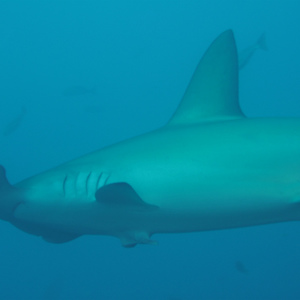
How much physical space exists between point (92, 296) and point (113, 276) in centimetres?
132

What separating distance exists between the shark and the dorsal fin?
0.31 meters

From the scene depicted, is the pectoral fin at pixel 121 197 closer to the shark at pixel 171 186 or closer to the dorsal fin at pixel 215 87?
the shark at pixel 171 186

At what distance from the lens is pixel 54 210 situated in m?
2.15

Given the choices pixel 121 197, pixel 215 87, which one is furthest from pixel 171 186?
pixel 215 87

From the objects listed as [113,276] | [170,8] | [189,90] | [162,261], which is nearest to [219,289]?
[162,261]

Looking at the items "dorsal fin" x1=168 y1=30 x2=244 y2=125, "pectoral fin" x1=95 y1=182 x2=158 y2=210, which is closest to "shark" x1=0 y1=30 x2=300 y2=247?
"pectoral fin" x1=95 y1=182 x2=158 y2=210

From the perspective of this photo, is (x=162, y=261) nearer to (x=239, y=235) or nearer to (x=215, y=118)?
(x=239, y=235)

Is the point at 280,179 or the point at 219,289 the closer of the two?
the point at 280,179

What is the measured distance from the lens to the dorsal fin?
2592mm

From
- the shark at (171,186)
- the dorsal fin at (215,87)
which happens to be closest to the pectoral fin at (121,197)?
the shark at (171,186)

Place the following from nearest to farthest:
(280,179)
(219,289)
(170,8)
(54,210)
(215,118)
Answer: (280,179) → (54,210) → (215,118) → (219,289) → (170,8)

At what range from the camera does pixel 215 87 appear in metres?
2.67

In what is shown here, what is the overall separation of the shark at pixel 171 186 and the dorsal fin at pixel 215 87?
311 mm

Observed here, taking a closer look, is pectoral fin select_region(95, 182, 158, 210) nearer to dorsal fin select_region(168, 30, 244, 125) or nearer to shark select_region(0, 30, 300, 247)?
shark select_region(0, 30, 300, 247)
